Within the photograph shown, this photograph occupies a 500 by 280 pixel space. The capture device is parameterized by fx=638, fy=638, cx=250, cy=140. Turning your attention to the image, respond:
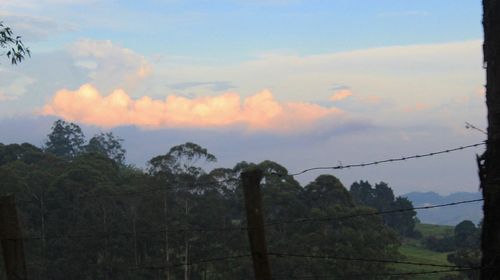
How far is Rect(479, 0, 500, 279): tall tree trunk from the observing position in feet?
19.5

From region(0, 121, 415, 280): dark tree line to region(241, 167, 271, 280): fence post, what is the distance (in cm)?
3627

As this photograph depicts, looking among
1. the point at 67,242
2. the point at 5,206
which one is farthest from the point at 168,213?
the point at 5,206

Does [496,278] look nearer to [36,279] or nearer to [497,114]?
[497,114]

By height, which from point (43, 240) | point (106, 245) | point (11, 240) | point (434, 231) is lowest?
point (434, 231)

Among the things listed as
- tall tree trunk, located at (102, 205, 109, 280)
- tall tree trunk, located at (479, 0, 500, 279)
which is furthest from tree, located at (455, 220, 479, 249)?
tall tree trunk, located at (479, 0, 500, 279)

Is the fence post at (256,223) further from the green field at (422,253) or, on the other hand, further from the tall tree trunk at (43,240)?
the green field at (422,253)

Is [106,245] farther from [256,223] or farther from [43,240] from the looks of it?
[256,223]

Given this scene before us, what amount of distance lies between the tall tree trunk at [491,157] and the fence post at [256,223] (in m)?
2.07

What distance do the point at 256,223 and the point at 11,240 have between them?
2753 millimetres

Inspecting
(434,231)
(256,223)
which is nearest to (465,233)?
(434,231)

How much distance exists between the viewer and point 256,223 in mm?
5492

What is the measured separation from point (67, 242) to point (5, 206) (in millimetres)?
41098

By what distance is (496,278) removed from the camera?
5859 millimetres

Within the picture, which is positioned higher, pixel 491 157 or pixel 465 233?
pixel 491 157
